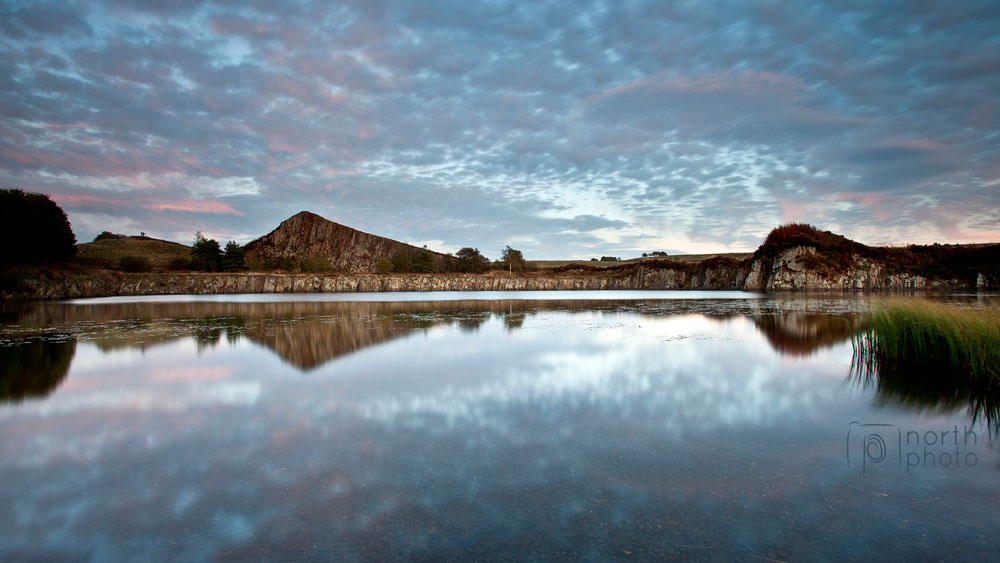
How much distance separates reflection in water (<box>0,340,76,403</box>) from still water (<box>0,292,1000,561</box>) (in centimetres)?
9

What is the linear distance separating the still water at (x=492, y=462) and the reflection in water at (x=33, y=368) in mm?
91

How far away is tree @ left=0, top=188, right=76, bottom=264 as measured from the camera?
2928 cm

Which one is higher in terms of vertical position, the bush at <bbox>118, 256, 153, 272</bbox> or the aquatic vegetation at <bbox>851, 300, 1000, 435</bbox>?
the bush at <bbox>118, 256, 153, 272</bbox>

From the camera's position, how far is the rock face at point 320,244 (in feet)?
317

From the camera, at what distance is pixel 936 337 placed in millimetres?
7004

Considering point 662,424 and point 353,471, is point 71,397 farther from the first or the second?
point 662,424

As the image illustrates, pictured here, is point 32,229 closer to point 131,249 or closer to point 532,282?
point 131,249

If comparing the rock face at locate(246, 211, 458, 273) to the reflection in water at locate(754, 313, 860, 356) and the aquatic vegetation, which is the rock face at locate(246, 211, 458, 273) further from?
the aquatic vegetation

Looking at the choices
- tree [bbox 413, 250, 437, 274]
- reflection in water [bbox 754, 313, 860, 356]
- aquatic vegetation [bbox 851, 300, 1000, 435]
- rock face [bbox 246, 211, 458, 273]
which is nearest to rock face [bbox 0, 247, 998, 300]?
tree [bbox 413, 250, 437, 274]

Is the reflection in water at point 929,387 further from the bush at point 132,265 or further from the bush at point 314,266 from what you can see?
the bush at point 314,266

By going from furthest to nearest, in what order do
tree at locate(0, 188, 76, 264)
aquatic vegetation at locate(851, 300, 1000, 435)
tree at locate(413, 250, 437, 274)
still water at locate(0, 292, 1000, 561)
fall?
1. tree at locate(413, 250, 437, 274)
2. tree at locate(0, 188, 76, 264)
3. aquatic vegetation at locate(851, 300, 1000, 435)
4. still water at locate(0, 292, 1000, 561)

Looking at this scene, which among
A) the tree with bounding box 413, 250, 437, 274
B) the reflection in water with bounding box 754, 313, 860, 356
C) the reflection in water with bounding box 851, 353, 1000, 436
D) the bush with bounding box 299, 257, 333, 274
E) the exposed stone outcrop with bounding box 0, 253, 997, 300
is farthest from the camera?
the tree with bounding box 413, 250, 437, 274

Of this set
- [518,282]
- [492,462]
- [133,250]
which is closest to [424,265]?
[518,282]

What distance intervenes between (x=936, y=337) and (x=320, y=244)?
10212 centimetres
